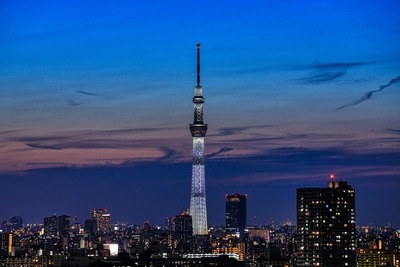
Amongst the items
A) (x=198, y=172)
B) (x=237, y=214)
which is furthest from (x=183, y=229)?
(x=237, y=214)

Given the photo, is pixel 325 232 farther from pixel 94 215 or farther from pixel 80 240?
pixel 94 215

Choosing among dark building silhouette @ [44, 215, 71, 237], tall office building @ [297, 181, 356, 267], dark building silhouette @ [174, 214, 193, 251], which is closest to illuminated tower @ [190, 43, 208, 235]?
dark building silhouette @ [174, 214, 193, 251]

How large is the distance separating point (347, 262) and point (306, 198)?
378 cm

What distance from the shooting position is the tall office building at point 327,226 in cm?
4659

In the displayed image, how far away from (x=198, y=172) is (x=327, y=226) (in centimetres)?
3749

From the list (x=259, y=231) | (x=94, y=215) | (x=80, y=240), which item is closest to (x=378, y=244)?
(x=80, y=240)

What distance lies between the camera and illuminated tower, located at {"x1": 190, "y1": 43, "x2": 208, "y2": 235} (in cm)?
8138

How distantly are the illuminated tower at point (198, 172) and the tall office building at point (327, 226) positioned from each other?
109 ft

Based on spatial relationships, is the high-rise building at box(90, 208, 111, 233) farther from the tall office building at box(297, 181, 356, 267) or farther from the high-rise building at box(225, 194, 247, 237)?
the tall office building at box(297, 181, 356, 267)

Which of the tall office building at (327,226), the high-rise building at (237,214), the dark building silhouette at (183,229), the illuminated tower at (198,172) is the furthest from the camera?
the high-rise building at (237,214)

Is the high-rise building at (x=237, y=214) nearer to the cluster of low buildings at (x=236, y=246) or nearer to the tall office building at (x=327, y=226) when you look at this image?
the cluster of low buildings at (x=236, y=246)

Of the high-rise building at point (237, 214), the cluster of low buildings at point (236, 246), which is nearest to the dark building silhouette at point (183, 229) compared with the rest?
the cluster of low buildings at point (236, 246)

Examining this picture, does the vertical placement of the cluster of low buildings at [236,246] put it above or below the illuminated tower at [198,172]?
below

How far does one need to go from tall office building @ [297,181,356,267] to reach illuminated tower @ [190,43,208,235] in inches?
1312
